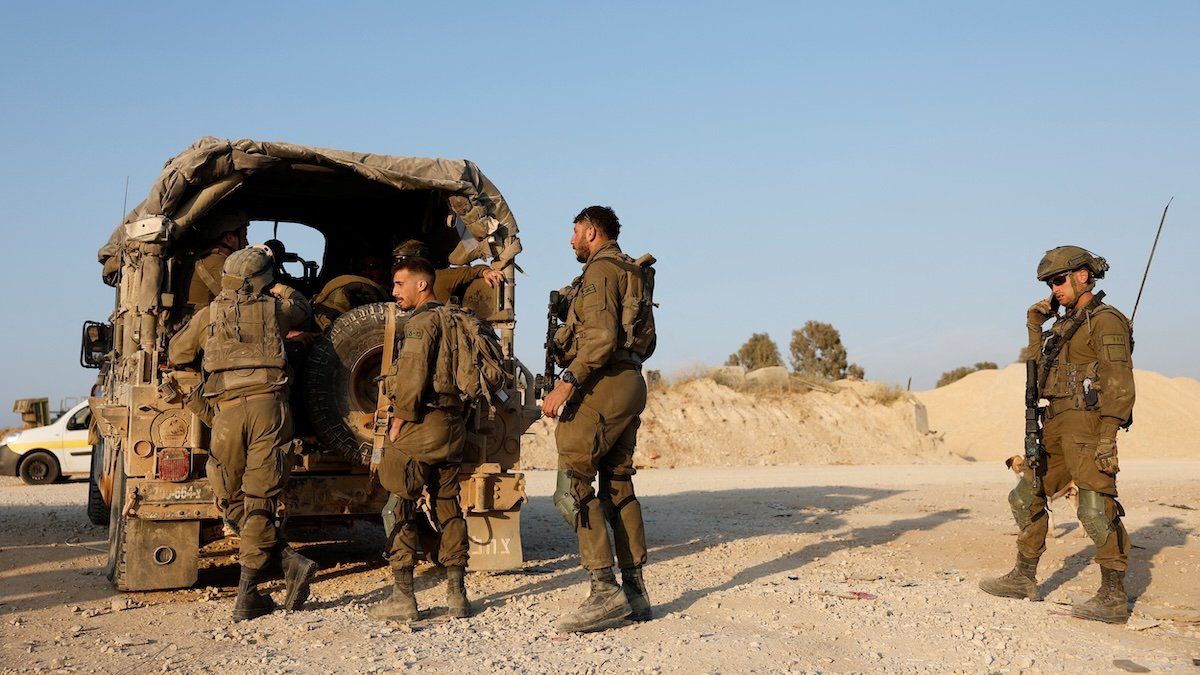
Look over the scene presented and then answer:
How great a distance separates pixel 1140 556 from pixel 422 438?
5.93 metres

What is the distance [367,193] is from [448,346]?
3598mm

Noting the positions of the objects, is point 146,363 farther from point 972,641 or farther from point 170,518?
point 972,641

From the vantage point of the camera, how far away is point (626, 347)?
590cm

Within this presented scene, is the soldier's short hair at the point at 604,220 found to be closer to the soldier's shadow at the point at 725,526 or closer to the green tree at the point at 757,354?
the soldier's shadow at the point at 725,526

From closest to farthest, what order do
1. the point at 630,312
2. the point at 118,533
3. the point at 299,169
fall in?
the point at 630,312 → the point at 118,533 → the point at 299,169

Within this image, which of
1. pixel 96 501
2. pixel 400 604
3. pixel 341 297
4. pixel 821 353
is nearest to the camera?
pixel 400 604

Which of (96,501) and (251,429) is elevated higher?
(251,429)

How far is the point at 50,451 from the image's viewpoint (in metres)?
17.9

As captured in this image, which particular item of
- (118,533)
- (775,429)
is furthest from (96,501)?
(775,429)

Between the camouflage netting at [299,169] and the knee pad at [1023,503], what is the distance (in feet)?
12.8

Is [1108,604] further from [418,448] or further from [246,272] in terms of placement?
[246,272]

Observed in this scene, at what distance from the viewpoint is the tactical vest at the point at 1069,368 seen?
6.40 metres

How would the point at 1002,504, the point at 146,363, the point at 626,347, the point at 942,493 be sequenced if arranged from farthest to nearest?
the point at 942,493, the point at 1002,504, the point at 146,363, the point at 626,347

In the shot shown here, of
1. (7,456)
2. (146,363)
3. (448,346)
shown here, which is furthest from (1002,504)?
(7,456)
